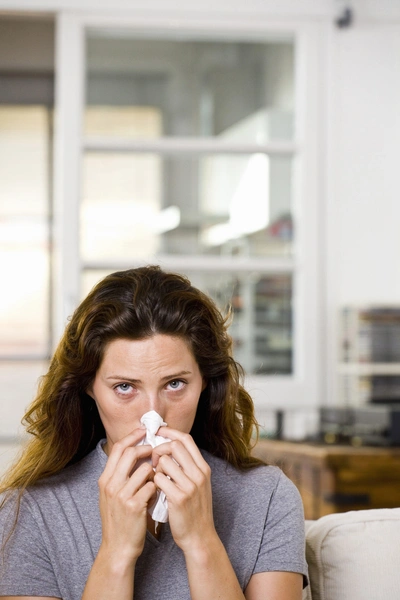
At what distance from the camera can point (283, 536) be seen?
1.41 metres

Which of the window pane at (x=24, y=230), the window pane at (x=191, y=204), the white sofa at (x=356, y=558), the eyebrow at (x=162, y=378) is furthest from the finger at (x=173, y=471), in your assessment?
the window pane at (x=24, y=230)

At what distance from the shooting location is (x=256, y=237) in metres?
3.56

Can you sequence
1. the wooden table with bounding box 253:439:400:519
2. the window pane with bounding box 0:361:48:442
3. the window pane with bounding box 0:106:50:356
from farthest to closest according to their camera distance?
the window pane with bounding box 0:106:50:356 < the window pane with bounding box 0:361:48:442 < the wooden table with bounding box 253:439:400:519

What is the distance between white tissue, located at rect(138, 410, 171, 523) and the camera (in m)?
1.32

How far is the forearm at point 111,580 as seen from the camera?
1.26m

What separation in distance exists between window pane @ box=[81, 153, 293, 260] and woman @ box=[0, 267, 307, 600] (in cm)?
205

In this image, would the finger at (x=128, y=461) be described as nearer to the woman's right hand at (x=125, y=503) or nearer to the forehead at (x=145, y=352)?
the woman's right hand at (x=125, y=503)

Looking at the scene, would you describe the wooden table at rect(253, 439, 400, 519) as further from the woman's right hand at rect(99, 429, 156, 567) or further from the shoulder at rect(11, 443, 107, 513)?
the woman's right hand at rect(99, 429, 156, 567)

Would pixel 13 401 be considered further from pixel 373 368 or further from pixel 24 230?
pixel 24 230

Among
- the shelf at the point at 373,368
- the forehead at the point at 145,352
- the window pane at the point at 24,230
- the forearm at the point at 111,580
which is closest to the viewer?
the forearm at the point at 111,580

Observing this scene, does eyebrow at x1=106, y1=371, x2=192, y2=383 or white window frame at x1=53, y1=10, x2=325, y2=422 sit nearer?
eyebrow at x1=106, y1=371, x2=192, y2=383

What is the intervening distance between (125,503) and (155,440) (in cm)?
11

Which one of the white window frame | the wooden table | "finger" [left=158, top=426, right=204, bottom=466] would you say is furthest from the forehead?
the white window frame

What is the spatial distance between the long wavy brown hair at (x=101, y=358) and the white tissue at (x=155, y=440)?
124mm
